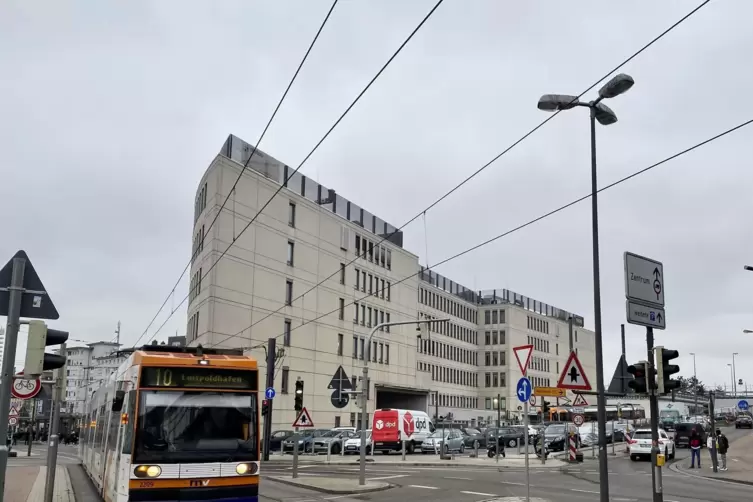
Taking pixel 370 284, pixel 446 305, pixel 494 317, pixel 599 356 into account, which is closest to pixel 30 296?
pixel 599 356

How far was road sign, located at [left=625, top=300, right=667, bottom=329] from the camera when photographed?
42.1 feet

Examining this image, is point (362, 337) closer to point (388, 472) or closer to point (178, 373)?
point (388, 472)

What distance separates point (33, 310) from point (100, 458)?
9.81 m

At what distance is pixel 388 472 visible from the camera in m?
28.6

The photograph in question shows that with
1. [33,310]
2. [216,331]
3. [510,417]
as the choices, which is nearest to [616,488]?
[33,310]

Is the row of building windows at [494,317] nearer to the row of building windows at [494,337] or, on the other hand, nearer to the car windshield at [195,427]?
the row of building windows at [494,337]

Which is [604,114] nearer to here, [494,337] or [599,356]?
[599,356]

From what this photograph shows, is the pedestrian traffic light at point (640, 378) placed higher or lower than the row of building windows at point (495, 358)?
lower

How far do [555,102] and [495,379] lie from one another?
88.5 meters

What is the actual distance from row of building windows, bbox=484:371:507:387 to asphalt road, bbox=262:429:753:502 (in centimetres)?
6755

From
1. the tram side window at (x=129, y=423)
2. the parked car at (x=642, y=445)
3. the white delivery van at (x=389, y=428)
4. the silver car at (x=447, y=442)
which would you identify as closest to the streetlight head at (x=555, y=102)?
the tram side window at (x=129, y=423)

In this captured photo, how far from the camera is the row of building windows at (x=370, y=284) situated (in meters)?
64.1

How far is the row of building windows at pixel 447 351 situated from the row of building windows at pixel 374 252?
46.5 feet

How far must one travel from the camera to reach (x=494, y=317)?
100812mm
